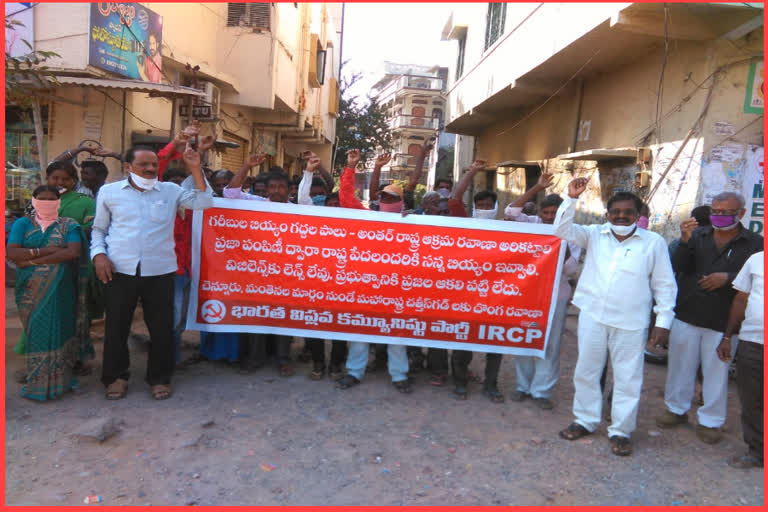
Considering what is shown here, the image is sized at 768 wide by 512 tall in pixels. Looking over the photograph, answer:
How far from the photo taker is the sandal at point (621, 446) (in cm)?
356

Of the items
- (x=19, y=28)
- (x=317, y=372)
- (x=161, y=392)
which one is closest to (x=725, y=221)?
(x=317, y=372)

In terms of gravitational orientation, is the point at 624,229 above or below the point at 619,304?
above

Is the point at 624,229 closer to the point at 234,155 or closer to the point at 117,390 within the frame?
the point at 117,390

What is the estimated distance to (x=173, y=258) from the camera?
13.2 ft

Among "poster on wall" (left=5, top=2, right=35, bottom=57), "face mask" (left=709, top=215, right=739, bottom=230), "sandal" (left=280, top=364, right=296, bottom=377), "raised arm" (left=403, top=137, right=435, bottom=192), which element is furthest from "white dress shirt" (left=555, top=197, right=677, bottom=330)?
"poster on wall" (left=5, top=2, right=35, bottom=57)

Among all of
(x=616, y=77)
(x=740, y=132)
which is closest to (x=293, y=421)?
(x=740, y=132)

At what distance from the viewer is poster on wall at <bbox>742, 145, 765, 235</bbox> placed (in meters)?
6.16

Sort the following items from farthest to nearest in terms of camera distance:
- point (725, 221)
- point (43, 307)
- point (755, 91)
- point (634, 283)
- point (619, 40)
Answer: point (619, 40) → point (755, 91) → point (43, 307) → point (725, 221) → point (634, 283)

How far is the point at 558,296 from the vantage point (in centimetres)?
430

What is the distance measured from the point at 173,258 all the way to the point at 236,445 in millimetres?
1444

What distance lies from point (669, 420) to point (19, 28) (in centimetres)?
846

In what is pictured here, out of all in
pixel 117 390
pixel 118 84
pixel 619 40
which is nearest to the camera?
pixel 117 390

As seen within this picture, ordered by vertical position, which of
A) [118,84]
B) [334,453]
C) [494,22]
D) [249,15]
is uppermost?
[494,22]

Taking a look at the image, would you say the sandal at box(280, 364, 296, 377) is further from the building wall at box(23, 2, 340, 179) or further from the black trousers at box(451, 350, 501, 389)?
the building wall at box(23, 2, 340, 179)
